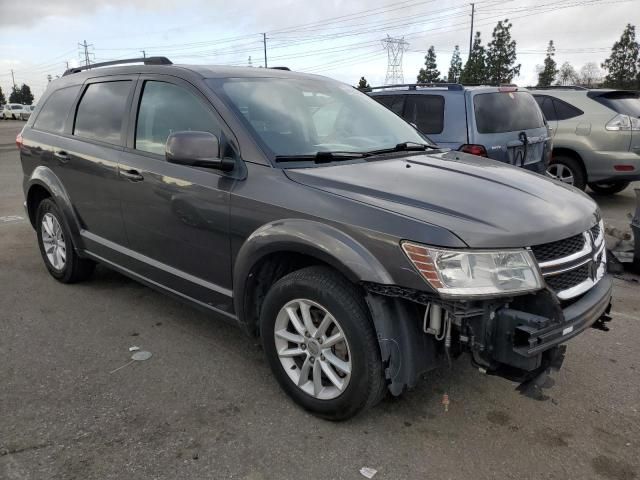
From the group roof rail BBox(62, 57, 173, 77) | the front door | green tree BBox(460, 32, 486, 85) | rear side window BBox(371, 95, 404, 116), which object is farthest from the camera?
green tree BBox(460, 32, 486, 85)

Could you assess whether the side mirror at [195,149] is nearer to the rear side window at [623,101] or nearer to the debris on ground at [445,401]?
the debris on ground at [445,401]

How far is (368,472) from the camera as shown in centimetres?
255

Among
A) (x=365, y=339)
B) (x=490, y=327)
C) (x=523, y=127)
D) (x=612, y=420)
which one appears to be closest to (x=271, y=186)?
(x=365, y=339)

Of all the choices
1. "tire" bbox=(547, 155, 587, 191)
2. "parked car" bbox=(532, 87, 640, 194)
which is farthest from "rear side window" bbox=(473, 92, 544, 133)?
"tire" bbox=(547, 155, 587, 191)

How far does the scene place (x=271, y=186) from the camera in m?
2.97

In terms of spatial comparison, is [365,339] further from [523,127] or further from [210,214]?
[523,127]

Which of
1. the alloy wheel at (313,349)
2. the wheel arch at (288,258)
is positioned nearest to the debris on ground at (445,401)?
the alloy wheel at (313,349)

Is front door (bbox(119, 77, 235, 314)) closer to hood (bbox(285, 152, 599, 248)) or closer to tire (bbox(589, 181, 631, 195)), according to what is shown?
hood (bbox(285, 152, 599, 248))

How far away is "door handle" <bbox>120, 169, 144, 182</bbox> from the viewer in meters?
3.71

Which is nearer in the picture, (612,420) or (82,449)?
(82,449)

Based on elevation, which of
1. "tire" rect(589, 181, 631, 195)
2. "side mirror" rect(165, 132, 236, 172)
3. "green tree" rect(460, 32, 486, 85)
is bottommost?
"tire" rect(589, 181, 631, 195)

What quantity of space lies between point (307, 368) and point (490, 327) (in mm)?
1012

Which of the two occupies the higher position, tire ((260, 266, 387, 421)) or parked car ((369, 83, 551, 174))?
parked car ((369, 83, 551, 174))

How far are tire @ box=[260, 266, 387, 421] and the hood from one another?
47 centimetres
